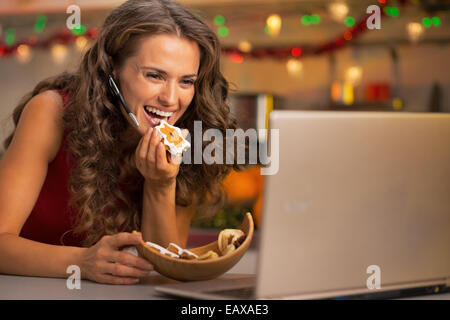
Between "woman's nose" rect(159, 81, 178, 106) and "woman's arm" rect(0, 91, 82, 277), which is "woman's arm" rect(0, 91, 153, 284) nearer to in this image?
"woman's arm" rect(0, 91, 82, 277)

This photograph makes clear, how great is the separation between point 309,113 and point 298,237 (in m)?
0.17

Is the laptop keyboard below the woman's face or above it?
below

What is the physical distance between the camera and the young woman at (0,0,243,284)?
4.64ft

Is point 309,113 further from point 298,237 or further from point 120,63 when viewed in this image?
point 120,63

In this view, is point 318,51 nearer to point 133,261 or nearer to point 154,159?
point 154,159

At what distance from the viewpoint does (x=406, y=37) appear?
5.24m

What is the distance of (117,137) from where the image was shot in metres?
1.63

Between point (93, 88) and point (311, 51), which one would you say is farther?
point (311, 51)

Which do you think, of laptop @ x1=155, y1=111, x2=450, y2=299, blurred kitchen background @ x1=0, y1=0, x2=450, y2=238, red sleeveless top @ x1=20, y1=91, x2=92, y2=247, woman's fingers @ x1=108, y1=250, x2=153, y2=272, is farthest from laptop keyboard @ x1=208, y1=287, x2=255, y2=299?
blurred kitchen background @ x1=0, y1=0, x2=450, y2=238

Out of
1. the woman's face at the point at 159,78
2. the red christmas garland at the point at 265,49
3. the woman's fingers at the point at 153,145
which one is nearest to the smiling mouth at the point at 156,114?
the woman's face at the point at 159,78

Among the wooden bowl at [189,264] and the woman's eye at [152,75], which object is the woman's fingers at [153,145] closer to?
the woman's eye at [152,75]

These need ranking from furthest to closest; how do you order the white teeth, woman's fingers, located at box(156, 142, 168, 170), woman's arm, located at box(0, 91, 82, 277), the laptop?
the white teeth, woman's fingers, located at box(156, 142, 168, 170), woman's arm, located at box(0, 91, 82, 277), the laptop

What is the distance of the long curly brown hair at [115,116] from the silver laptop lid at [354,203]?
71cm

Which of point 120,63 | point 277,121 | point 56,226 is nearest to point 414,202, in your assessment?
point 277,121
